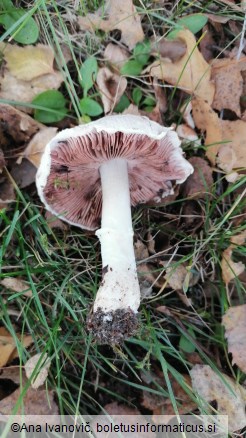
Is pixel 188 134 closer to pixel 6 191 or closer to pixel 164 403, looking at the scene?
pixel 6 191

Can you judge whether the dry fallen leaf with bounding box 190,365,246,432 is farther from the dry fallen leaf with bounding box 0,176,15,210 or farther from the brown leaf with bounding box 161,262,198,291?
the dry fallen leaf with bounding box 0,176,15,210

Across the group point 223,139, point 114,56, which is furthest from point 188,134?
point 114,56

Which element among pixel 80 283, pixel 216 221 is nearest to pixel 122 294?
pixel 80 283

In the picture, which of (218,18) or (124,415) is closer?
(124,415)

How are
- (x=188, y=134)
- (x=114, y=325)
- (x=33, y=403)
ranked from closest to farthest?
(x=114, y=325)
(x=33, y=403)
(x=188, y=134)

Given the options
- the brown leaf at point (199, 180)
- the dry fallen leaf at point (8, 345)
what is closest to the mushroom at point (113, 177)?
the brown leaf at point (199, 180)

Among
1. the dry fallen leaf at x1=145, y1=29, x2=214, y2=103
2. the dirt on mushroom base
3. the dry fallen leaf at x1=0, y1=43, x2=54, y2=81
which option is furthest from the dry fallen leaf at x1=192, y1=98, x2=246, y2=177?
the dirt on mushroom base

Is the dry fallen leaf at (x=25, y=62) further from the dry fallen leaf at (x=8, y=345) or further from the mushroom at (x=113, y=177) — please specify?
the dry fallen leaf at (x=8, y=345)

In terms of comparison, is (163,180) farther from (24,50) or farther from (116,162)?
(24,50)
